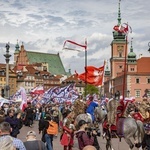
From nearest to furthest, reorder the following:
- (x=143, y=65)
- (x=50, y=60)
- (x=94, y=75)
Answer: (x=94, y=75) < (x=143, y=65) < (x=50, y=60)

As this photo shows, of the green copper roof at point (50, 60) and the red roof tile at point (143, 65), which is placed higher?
the green copper roof at point (50, 60)

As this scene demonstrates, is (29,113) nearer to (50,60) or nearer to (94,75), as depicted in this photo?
(94,75)

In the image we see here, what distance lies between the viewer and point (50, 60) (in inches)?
7111

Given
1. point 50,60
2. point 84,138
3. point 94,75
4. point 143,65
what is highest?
point 50,60

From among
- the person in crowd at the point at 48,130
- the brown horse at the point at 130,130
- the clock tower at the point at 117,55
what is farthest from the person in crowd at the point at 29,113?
the clock tower at the point at 117,55

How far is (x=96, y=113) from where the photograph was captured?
19750 millimetres

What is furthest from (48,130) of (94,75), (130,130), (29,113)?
(29,113)

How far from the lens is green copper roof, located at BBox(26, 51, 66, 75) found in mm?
175875

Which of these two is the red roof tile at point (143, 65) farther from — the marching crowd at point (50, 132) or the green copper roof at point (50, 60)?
the marching crowd at point (50, 132)

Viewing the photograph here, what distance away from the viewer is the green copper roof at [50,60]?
176m

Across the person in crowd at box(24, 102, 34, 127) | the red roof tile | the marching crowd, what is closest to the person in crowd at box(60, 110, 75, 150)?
the marching crowd

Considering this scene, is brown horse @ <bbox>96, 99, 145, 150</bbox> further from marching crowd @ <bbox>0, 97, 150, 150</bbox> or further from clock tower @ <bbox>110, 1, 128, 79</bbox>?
clock tower @ <bbox>110, 1, 128, 79</bbox>

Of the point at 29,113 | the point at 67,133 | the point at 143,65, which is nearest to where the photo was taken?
the point at 67,133

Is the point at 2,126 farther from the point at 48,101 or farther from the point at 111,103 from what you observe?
the point at 48,101
